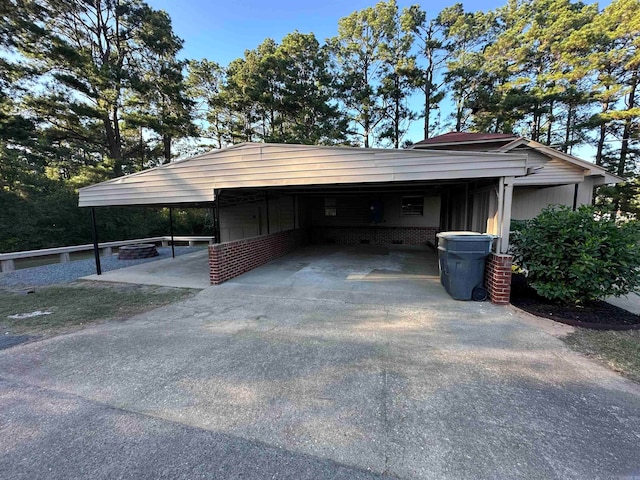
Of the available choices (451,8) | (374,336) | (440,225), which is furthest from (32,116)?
(451,8)

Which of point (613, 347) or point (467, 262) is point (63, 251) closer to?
point (467, 262)

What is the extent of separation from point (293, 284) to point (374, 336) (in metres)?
2.87

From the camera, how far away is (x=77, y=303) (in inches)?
199

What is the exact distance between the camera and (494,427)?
1924 mm

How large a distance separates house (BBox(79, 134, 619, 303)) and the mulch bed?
46 cm

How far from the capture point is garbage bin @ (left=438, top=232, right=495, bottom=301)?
4652 mm

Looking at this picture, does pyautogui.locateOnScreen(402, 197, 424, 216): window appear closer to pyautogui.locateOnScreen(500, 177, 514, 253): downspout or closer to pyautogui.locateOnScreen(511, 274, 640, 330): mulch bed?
pyautogui.locateOnScreen(511, 274, 640, 330): mulch bed

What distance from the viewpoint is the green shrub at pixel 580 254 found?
3834 millimetres

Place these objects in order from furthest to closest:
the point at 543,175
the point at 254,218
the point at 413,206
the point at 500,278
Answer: the point at 413,206 → the point at 254,218 → the point at 543,175 → the point at 500,278

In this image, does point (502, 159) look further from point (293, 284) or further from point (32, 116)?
point (32, 116)

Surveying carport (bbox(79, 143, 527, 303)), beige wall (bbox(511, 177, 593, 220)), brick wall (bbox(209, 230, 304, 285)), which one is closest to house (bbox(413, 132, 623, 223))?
beige wall (bbox(511, 177, 593, 220))

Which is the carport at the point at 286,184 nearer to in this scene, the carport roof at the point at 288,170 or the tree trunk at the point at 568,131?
the carport roof at the point at 288,170

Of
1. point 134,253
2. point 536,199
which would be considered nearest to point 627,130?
point 536,199

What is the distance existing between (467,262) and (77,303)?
7190 millimetres
